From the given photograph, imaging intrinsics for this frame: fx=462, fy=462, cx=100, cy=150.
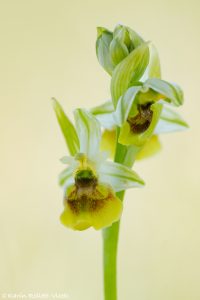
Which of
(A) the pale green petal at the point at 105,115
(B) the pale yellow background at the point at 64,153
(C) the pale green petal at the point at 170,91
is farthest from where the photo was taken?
(B) the pale yellow background at the point at 64,153

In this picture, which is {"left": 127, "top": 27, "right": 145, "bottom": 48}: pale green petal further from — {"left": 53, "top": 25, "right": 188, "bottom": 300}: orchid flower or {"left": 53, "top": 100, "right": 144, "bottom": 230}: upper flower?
{"left": 53, "top": 100, "right": 144, "bottom": 230}: upper flower

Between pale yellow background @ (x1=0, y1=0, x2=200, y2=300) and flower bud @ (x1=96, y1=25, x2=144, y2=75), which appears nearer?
flower bud @ (x1=96, y1=25, x2=144, y2=75)

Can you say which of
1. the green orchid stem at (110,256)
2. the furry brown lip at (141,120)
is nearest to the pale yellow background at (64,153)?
the green orchid stem at (110,256)

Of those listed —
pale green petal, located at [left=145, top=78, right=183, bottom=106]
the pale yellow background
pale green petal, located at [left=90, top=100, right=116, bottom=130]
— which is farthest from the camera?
the pale yellow background

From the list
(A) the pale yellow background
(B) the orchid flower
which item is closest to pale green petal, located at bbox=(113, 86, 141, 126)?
(B) the orchid flower

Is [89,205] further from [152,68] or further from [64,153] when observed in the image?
[64,153]

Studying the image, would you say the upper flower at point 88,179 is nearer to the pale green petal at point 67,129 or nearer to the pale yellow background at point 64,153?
the pale green petal at point 67,129
